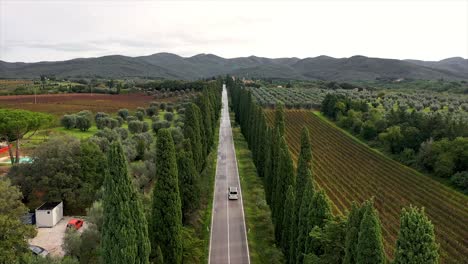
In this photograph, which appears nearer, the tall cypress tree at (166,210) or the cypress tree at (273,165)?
the tall cypress tree at (166,210)

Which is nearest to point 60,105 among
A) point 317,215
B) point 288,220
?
point 288,220

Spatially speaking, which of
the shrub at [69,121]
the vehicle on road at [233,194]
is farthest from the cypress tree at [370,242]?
the shrub at [69,121]

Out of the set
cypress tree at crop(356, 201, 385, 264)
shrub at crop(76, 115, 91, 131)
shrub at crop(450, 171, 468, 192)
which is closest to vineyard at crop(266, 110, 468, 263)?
shrub at crop(450, 171, 468, 192)

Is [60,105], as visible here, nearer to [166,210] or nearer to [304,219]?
[166,210]

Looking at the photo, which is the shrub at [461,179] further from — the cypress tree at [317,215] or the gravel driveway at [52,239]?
the gravel driveway at [52,239]

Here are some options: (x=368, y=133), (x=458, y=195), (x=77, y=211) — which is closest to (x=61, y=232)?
(x=77, y=211)

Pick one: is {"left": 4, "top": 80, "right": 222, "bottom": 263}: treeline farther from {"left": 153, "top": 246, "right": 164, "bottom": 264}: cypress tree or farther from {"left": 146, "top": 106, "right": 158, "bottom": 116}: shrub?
{"left": 146, "top": 106, "right": 158, "bottom": 116}: shrub
